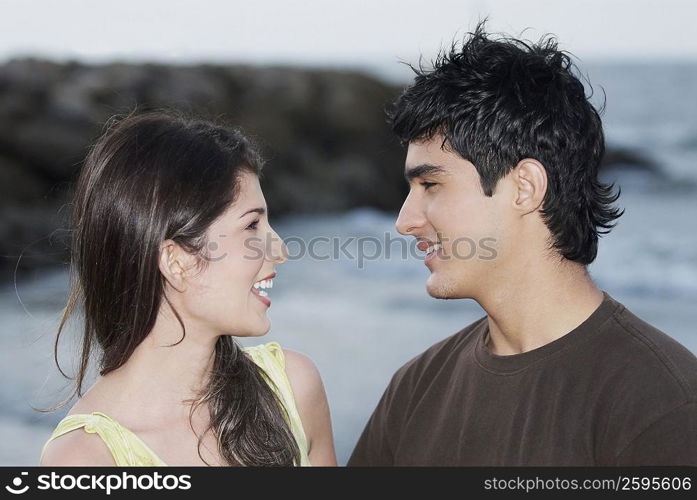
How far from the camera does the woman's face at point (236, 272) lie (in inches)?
86.5

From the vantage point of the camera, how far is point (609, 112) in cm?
1789

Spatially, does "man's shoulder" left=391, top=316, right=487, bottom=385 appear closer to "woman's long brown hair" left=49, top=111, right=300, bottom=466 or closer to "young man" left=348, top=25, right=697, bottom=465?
"young man" left=348, top=25, right=697, bottom=465

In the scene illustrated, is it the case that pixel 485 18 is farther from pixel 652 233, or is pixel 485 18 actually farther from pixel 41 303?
pixel 652 233

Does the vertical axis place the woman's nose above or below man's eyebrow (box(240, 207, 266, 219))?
below

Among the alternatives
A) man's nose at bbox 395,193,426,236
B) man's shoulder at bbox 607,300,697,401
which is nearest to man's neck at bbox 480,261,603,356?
man's shoulder at bbox 607,300,697,401

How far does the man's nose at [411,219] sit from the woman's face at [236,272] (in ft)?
1.25

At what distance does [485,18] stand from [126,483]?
162 cm

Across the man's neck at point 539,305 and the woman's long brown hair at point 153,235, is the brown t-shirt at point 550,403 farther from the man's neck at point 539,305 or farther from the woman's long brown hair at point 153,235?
the woman's long brown hair at point 153,235

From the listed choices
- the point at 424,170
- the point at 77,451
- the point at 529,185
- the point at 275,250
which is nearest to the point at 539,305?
the point at 529,185

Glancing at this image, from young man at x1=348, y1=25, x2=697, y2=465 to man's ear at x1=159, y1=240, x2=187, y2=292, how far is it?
0.61m

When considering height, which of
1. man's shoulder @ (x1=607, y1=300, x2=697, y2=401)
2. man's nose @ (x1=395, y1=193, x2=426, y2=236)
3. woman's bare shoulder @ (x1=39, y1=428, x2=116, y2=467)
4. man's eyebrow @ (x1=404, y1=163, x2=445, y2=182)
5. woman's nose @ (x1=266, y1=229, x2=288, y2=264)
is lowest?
woman's bare shoulder @ (x1=39, y1=428, x2=116, y2=467)

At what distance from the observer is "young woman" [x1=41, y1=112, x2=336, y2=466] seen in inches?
84.4

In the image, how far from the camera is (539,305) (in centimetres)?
228

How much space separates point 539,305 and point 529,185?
321 mm
